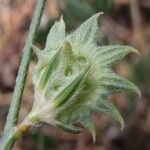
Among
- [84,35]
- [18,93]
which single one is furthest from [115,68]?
[18,93]

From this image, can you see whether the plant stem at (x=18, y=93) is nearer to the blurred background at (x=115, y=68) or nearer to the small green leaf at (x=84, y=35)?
the small green leaf at (x=84, y=35)

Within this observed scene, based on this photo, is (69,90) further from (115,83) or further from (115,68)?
(115,68)

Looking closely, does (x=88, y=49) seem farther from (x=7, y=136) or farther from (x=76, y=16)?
(x=76, y=16)

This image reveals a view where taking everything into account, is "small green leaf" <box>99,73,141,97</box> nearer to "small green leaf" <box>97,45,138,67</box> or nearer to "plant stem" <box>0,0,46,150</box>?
"small green leaf" <box>97,45,138,67</box>

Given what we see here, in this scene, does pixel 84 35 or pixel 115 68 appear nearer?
pixel 84 35

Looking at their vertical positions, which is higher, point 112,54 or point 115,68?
point 112,54

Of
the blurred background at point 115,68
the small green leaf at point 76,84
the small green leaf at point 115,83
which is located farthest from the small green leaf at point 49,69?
the blurred background at point 115,68

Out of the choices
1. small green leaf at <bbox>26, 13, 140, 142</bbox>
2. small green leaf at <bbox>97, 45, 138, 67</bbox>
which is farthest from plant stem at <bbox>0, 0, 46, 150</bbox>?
small green leaf at <bbox>97, 45, 138, 67</bbox>

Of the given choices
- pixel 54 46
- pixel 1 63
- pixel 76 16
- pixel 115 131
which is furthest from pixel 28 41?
pixel 1 63
